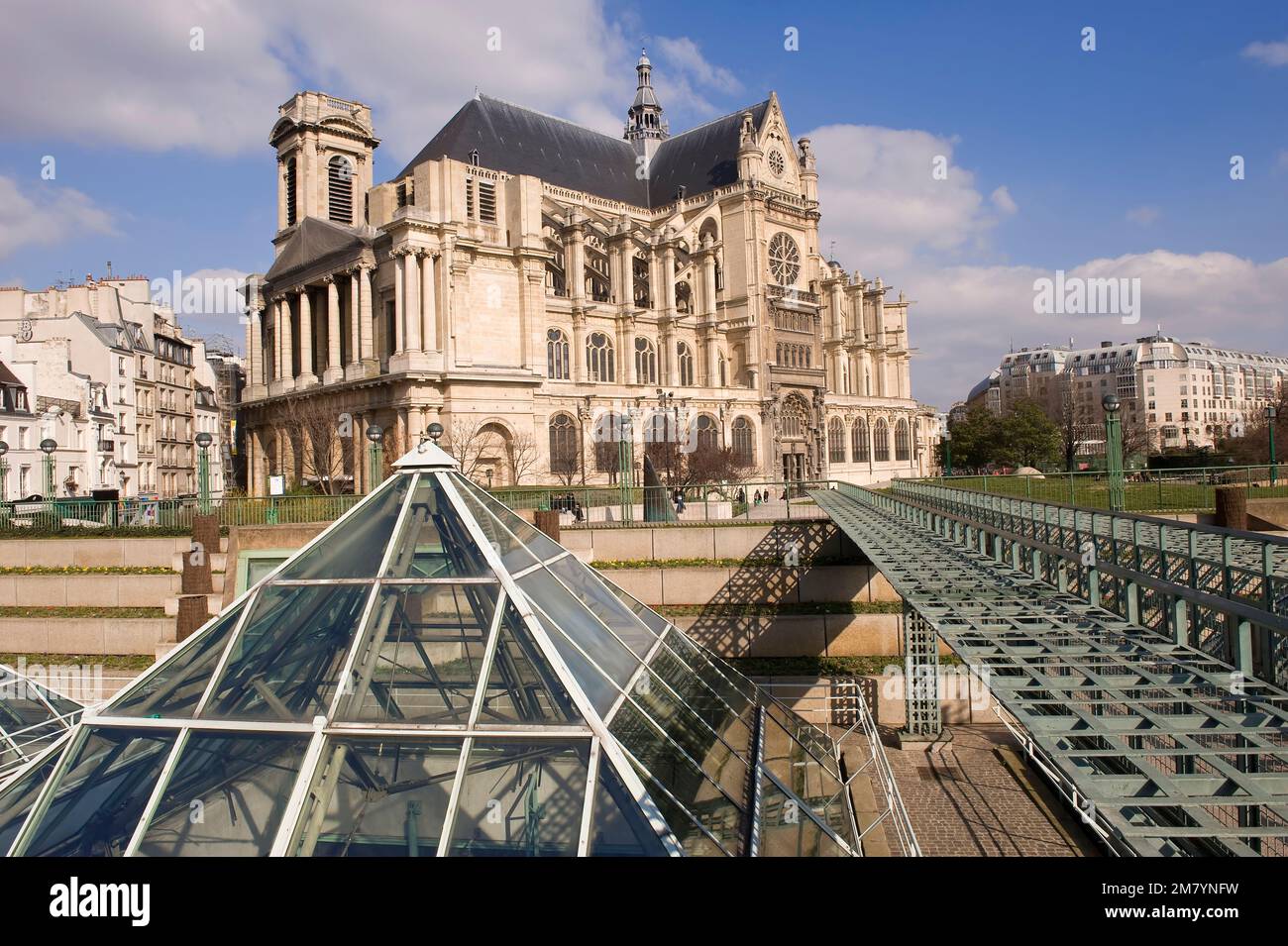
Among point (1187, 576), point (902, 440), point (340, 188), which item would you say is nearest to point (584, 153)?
point (340, 188)

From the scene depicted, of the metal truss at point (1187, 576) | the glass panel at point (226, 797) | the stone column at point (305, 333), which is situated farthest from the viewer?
the stone column at point (305, 333)

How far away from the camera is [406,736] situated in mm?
6098

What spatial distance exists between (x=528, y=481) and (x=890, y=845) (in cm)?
3585

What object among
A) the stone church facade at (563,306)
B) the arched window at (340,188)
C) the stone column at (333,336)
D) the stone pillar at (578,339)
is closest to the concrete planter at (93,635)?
the stone church facade at (563,306)

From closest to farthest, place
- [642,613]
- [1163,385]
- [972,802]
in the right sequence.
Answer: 1. [642,613]
2. [972,802]
3. [1163,385]

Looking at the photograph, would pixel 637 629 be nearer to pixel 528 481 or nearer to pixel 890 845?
pixel 890 845

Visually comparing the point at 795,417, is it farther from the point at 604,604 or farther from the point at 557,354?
the point at 604,604

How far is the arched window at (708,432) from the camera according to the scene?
5809 centimetres

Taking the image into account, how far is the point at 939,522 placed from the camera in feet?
61.1

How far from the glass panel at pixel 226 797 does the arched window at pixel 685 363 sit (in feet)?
183

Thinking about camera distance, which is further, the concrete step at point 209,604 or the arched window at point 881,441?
the arched window at point 881,441

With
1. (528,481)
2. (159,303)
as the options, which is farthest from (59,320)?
(528,481)

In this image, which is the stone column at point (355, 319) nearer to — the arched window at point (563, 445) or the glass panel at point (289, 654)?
the arched window at point (563, 445)

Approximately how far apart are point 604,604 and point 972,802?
9244 millimetres
